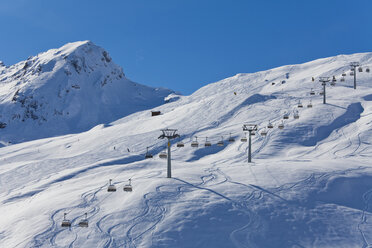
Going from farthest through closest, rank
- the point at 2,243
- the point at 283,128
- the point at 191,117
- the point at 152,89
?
the point at 152,89
the point at 191,117
the point at 283,128
the point at 2,243

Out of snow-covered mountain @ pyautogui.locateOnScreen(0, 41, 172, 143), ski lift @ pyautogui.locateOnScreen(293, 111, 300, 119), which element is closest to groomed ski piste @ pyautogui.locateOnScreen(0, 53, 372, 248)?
ski lift @ pyautogui.locateOnScreen(293, 111, 300, 119)

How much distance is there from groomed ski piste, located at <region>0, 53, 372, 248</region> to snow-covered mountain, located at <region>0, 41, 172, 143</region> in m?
50.7

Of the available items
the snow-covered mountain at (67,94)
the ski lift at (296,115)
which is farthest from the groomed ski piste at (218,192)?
the snow-covered mountain at (67,94)

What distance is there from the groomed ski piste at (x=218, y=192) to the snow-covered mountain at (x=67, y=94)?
166 feet

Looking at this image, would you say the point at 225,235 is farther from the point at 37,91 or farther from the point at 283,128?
the point at 37,91

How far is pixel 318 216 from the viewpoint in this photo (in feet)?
64.1

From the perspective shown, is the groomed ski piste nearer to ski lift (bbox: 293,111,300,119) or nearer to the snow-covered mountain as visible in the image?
ski lift (bbox: 293,111,300,119)

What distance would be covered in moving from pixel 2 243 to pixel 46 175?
65.6ft

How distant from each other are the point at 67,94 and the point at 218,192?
93.3m

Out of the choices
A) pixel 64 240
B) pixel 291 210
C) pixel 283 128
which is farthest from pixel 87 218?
pixel 283 128

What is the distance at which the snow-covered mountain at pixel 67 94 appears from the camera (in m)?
93.2

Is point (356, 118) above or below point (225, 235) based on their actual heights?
above

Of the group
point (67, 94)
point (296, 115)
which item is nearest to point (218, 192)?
point (296, 115)

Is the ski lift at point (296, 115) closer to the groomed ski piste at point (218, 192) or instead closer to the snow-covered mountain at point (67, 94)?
the groomed ski piste at point (218, 192)
